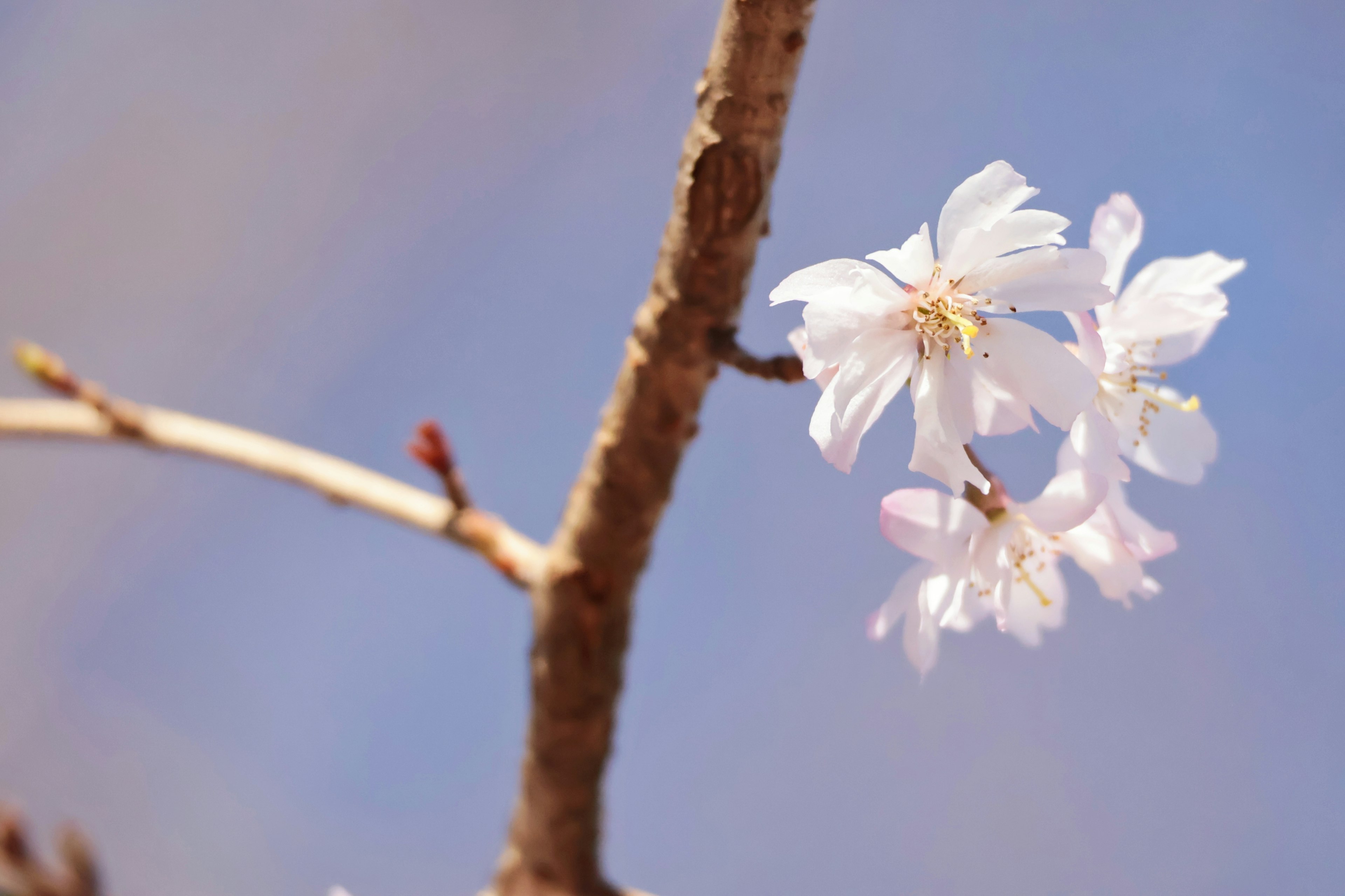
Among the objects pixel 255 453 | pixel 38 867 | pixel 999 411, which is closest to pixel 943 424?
pixel 999 411

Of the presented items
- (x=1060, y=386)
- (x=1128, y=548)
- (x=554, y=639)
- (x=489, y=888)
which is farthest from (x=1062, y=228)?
(x=489, y=888)

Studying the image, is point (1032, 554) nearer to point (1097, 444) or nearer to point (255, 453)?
point (1097, 444)

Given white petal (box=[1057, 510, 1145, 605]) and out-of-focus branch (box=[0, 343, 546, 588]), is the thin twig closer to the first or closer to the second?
out-of-focus branch (box=[0, 343, 546, 588])

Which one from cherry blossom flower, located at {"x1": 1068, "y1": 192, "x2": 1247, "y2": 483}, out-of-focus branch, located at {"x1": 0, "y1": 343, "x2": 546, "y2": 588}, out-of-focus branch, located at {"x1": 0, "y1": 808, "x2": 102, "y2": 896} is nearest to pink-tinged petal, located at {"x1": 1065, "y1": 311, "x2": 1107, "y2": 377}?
cherry blossom flower, located at {"x1": 1068, "y1": 192, "x2": 1247, "y2": 483}

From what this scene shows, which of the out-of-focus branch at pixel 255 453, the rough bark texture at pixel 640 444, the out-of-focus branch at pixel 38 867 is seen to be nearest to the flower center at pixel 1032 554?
the rough bark texture at pixel 640 444

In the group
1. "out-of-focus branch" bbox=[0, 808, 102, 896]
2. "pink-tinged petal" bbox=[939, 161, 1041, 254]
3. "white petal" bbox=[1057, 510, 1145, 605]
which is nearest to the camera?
"pink-tinged petal" bbox=[939, 161, 1041, 254]

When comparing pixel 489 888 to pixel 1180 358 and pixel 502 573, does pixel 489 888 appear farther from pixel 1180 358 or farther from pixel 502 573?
pixel 1180 358
